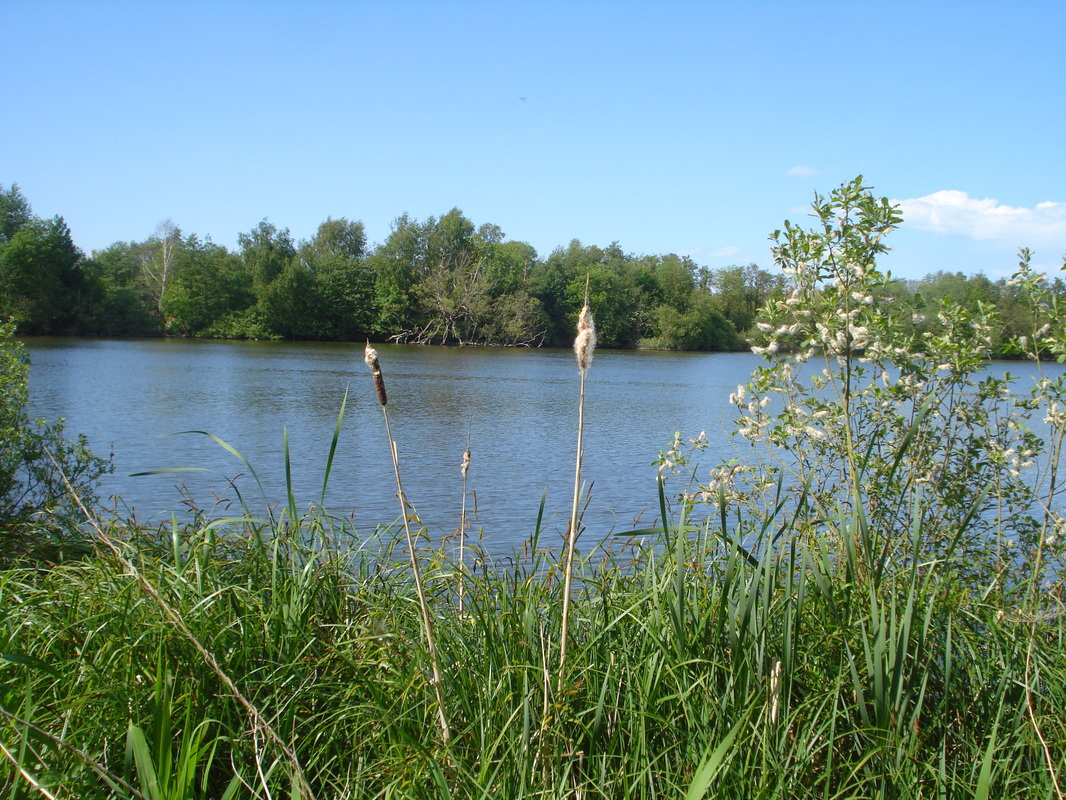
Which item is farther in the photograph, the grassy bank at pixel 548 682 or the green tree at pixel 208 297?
the green tree at pixel 208 297

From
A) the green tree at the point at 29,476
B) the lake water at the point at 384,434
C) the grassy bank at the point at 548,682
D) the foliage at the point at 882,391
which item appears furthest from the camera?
the lake water at the point at 384,434

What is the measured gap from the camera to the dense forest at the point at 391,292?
68625 millimetres

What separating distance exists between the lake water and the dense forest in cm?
2724

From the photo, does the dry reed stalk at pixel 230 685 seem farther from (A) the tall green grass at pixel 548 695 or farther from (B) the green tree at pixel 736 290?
(B) the green tree at pixel 736 290

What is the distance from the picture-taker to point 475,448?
1816cm

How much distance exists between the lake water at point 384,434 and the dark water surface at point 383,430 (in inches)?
2.1

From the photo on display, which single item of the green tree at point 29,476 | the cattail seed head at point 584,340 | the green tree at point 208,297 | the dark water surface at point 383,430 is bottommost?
the dark water surface at point 383,430

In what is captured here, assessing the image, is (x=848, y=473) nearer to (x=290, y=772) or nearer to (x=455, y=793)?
(x=455, y=793)

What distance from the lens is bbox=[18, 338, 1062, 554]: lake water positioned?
1176 cm

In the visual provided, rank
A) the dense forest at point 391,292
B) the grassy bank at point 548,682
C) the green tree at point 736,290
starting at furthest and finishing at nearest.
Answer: the green tree at point 736,290 < the dense forest at point 391,292 < the grassy bank at point 548,682

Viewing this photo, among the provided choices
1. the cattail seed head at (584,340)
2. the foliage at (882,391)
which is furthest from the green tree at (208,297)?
the cattail seed head at (584,340)

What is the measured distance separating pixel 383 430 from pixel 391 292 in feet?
206

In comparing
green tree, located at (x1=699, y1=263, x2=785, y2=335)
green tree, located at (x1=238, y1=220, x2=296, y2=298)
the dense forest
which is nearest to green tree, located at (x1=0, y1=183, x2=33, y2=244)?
the dense forest

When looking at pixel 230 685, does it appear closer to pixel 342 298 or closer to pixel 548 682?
pixel 548 682
